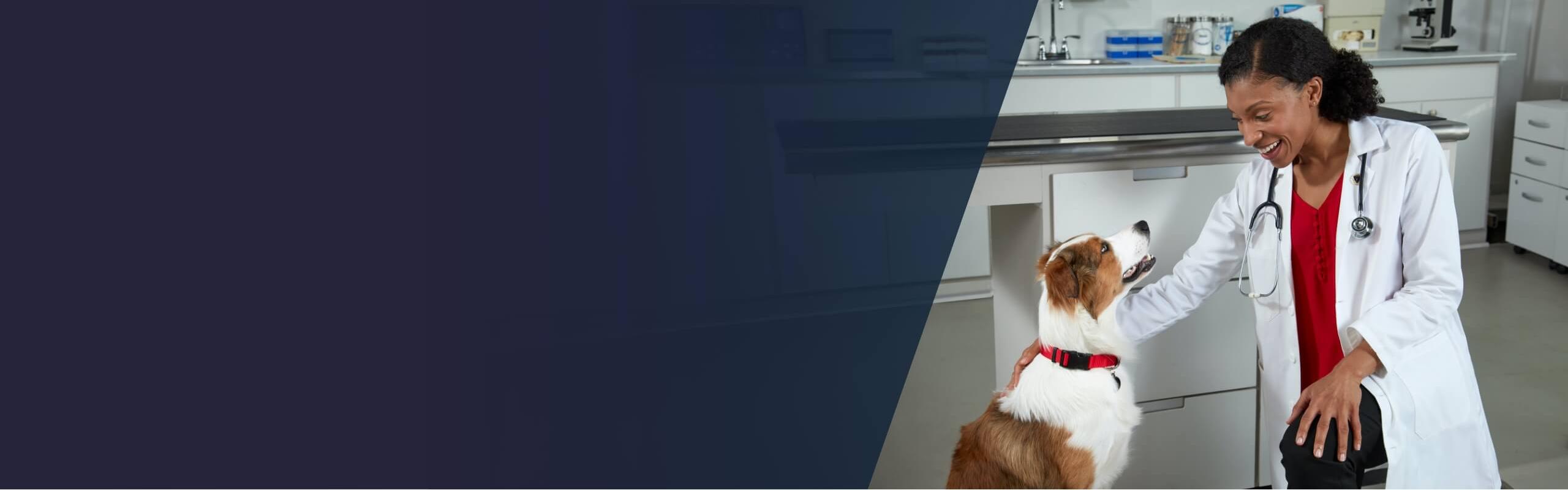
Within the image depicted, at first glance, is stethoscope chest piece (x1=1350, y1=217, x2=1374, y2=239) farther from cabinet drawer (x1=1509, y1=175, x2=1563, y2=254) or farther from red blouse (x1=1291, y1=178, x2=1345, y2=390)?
cabinet drawer (x1=1509, y1=175, x2=1563, y2=254)

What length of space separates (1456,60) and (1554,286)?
0.94 m

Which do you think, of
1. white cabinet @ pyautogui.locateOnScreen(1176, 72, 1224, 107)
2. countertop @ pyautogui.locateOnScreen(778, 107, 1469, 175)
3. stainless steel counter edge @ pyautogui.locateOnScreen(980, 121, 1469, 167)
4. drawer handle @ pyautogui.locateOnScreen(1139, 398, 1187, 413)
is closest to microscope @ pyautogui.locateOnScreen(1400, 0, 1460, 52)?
white cabinet @ pyautogui.locateOnScreen(1176, 72, 1224, 107)

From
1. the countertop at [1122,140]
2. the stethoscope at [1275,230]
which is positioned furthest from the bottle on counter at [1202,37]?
the stethoscope at [1275,230]

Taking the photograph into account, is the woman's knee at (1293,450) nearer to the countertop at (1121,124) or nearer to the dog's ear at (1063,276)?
the dog's ear at (1063,276)

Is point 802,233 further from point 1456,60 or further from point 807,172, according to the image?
point 1456,60

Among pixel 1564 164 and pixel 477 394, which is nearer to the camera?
pixel 477 394

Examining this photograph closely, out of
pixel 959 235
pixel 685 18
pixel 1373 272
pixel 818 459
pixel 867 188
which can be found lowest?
pixel 818 459

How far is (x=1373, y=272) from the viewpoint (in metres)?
1.53

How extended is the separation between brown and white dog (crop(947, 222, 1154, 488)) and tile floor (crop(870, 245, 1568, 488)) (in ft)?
2.33

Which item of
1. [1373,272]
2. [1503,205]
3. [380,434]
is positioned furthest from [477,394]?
[1503,205]

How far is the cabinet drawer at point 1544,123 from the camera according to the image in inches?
Answer: 140

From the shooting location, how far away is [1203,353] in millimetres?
2002

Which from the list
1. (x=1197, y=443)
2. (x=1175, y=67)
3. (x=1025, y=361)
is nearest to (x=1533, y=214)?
(x=1175, y=67)

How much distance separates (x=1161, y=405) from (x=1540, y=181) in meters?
2.68
